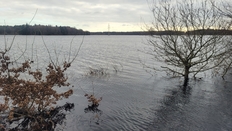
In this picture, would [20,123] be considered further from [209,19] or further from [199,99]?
[209,19]

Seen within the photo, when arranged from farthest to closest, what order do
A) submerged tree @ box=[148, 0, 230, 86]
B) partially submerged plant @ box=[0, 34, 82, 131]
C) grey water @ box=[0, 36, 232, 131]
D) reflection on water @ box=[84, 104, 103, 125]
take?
submerged tree @ box=[148, 0, 230, 86] < reflection on water @ box=[84, 104, 103, 125] < grey water @ box=[0, 36, 232, 131] < partially submerged plant @ box=[0, 34, 82, 131]

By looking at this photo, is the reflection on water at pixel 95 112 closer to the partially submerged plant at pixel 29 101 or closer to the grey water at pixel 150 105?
the grey water at pixel 150 105

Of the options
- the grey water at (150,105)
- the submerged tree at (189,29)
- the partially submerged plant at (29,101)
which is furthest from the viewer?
the submerged tree at (189,29)

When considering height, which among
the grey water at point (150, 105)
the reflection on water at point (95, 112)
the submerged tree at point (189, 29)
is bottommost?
the reflection on water at point (95, 112)

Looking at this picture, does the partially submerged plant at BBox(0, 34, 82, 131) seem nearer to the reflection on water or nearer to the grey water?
the grey water

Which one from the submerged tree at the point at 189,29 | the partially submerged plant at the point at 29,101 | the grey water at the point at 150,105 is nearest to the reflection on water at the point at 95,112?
the grey water at the point at 150,105

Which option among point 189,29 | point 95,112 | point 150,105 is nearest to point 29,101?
point 95,112

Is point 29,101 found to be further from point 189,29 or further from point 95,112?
point 189,29

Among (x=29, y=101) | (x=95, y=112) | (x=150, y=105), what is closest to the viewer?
(x=29, y=101)

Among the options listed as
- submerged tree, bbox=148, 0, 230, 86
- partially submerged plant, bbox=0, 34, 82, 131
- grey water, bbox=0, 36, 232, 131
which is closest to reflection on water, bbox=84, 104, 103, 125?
grey water, bbox=0, 36, 232, 131

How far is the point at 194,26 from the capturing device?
14.7 meters

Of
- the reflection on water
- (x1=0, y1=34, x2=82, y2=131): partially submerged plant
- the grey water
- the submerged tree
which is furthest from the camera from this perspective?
the submerged tree

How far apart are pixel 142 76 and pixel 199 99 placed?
7084 millimetres

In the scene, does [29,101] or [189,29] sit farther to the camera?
[189,29]
